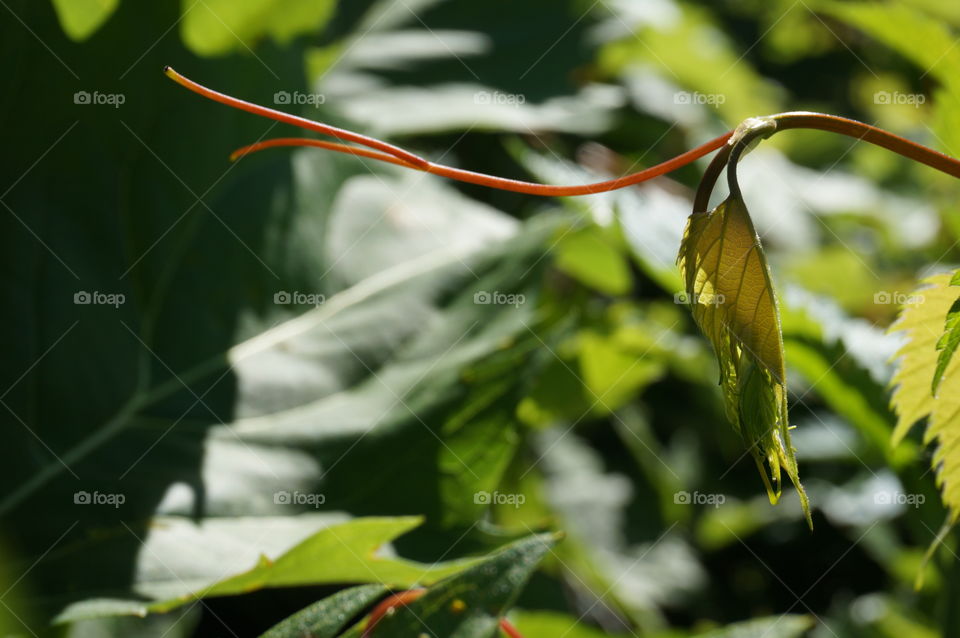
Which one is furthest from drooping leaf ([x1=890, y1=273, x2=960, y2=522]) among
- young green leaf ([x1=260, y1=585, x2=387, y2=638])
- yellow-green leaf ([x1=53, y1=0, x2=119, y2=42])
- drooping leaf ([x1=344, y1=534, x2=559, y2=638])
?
yellow-green leaf ([x1=53, y1=0, x2=119, y2=42])

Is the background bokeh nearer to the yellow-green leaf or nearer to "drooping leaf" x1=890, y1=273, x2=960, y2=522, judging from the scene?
the yellow-green leaf

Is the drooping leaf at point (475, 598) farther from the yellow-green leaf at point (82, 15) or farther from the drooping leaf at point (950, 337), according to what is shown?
the yellow-green leaf at point (82, 15)

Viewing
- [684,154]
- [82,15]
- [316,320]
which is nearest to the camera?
[684,154]

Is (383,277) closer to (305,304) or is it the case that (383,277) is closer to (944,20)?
(305,304)

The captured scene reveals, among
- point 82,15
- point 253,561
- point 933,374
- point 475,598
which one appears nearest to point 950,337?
point 933,374

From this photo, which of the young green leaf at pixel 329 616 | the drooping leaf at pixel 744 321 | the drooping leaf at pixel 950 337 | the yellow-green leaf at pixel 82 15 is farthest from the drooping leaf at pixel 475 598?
the yellow-green leaf at pixel 82 15

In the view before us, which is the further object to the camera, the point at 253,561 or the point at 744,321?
the point at 253,561

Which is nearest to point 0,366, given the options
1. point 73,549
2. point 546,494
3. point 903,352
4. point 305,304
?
point 73,549

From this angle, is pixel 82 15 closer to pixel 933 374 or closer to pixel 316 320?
pixel 316 320
